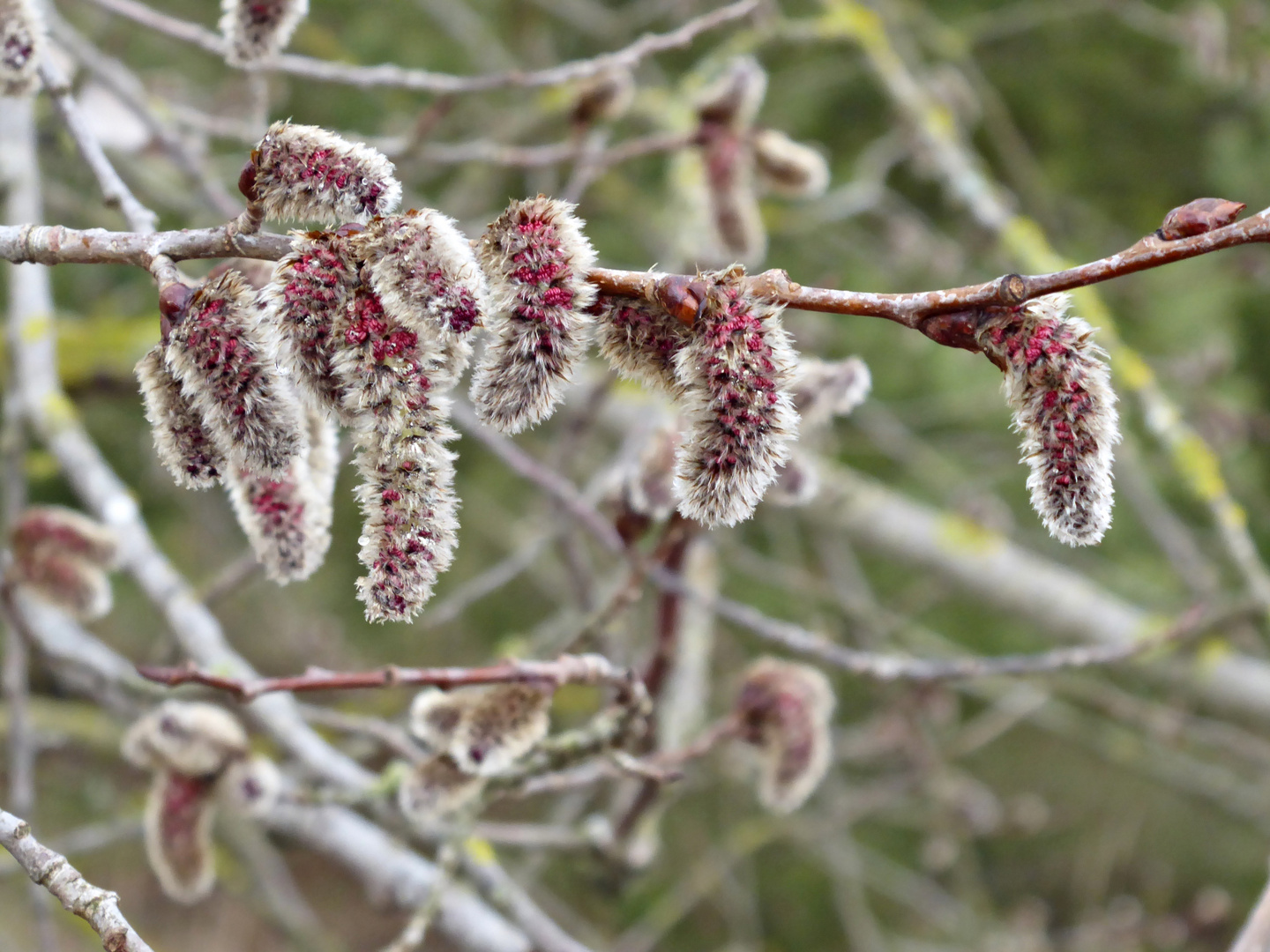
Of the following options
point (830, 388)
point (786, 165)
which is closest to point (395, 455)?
point (830, 388)

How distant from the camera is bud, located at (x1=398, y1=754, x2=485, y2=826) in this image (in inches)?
65.2

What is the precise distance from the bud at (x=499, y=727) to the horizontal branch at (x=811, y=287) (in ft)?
2.36

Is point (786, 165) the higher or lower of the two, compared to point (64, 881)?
higher

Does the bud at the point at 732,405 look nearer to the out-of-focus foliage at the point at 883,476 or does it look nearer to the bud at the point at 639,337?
the bud at the point at 639,337

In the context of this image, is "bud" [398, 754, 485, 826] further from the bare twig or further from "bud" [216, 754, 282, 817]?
the bare twig

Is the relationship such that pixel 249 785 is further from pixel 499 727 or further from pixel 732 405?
pixel 732 405

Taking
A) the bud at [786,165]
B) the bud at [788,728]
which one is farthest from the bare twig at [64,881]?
the bud at [786,165]

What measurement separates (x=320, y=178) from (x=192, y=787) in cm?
131

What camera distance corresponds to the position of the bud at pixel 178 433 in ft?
3.53

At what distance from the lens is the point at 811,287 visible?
3.54ft

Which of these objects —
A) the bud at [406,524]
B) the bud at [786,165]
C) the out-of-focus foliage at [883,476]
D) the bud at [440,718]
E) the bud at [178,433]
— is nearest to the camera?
the bud at [406,524]

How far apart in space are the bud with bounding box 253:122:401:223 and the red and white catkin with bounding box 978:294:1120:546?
0.60m

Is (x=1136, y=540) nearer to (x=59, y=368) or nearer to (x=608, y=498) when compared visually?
(x=608, y=498)

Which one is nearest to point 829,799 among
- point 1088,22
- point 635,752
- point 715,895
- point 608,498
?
point 715,895
